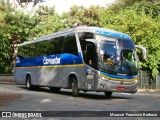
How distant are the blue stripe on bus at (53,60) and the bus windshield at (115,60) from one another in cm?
146

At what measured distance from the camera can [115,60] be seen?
1794cm

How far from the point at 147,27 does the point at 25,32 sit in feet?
47.0

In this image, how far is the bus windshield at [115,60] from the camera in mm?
17797

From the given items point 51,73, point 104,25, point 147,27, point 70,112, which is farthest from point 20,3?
point 70,112

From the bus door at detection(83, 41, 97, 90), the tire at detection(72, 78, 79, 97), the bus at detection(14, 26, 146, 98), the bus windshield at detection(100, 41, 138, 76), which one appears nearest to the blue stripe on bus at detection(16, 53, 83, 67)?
the bus at detection(14, 26, 146, 98)

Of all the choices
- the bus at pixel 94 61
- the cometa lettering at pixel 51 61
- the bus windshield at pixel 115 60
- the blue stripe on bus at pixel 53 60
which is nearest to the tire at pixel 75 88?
the bus at pixel 94 61

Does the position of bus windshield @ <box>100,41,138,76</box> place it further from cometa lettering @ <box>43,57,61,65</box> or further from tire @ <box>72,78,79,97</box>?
cometa lettering @ <box>43,57,61,65</box>

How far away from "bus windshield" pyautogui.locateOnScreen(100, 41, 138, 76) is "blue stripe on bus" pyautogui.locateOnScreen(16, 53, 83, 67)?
1.46 m

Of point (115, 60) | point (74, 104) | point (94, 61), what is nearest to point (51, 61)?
point (94, 61)

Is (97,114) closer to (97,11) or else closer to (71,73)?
(71,73)

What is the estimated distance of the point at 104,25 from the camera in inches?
1506

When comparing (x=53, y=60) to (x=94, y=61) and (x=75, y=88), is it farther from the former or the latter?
(x=94, y=61)

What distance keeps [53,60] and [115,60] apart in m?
5.11

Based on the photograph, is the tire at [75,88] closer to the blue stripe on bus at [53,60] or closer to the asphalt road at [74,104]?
the blue stripe on bus at [53,60]
